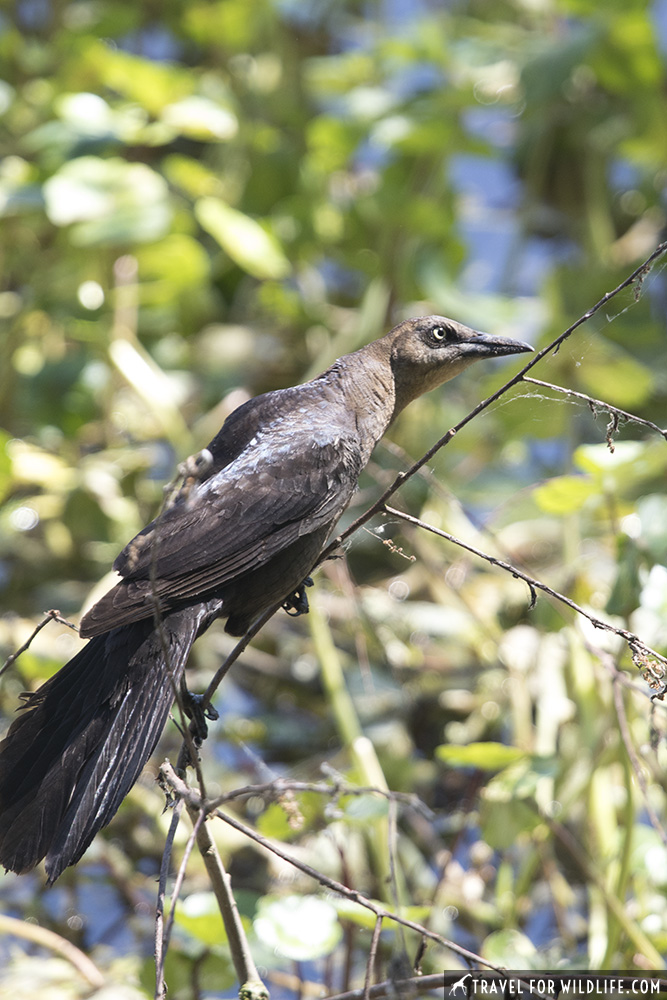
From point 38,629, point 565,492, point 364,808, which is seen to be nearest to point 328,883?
point 38,629

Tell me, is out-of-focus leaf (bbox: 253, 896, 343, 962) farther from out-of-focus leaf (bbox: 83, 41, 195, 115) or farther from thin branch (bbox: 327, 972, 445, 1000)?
out-of-focus leaf (bbox: 83, 41, 195, 115)

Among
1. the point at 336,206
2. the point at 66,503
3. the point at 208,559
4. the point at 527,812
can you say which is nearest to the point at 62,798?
the point at 208,559

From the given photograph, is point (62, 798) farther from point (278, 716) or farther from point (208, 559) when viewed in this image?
point (278, 716)

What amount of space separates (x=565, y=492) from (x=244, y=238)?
139 centimetres

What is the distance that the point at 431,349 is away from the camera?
1725mm

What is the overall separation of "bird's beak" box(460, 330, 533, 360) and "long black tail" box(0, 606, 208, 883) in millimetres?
624

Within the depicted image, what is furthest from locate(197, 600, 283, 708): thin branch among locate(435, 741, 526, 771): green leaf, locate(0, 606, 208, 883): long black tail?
locate(435, 741, 526, 771): green leaf

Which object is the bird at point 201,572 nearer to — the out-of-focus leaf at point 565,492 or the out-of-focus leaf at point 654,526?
the out-of-focus leaf at point 565,492

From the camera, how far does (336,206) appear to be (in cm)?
328

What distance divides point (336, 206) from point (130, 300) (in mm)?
809

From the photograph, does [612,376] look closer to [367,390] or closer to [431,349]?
[431,349]

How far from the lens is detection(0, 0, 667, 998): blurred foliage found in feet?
6.15

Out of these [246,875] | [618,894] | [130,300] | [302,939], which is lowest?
[246,875]

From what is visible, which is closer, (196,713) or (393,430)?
(196,713)
